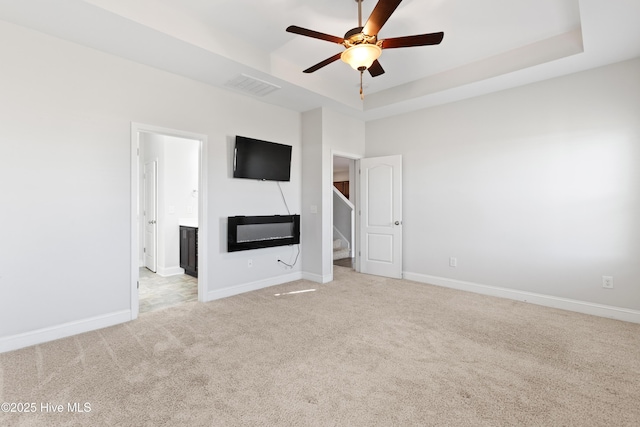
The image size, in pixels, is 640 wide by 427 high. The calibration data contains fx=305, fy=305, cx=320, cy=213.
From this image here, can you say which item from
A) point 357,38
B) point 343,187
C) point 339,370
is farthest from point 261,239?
point 343,187

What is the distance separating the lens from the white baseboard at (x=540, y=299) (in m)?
3.29

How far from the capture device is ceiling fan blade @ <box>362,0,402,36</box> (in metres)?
2.06

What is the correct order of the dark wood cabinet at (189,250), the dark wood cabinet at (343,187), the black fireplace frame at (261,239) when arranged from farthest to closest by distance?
the dark wood cabinet at (343,187) → the dark wood cabinet at (189,250) → the black fireplace frame at (261,239)

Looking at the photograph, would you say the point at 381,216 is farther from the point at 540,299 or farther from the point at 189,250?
the point at 189,250

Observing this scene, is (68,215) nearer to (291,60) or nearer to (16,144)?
(16,144)

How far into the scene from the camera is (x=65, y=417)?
1.72m

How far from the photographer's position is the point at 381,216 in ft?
17.3

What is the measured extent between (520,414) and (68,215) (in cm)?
384

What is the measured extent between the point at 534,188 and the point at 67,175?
5.13m

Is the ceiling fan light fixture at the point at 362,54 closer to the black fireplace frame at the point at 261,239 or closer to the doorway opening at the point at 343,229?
the black fireplace frame at the point at 261,239

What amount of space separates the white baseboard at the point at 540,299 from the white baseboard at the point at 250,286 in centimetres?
196

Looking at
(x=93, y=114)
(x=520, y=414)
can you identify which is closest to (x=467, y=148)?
(x=520, y=414)

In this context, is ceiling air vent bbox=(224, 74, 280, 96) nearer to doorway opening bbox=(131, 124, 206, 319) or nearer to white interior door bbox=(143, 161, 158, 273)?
doorway opening bbox=(131, 124, 206, 319)

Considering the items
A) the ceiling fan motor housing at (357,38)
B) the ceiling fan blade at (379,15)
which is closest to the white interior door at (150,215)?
the ceiling fan motor housing at (357,38)
